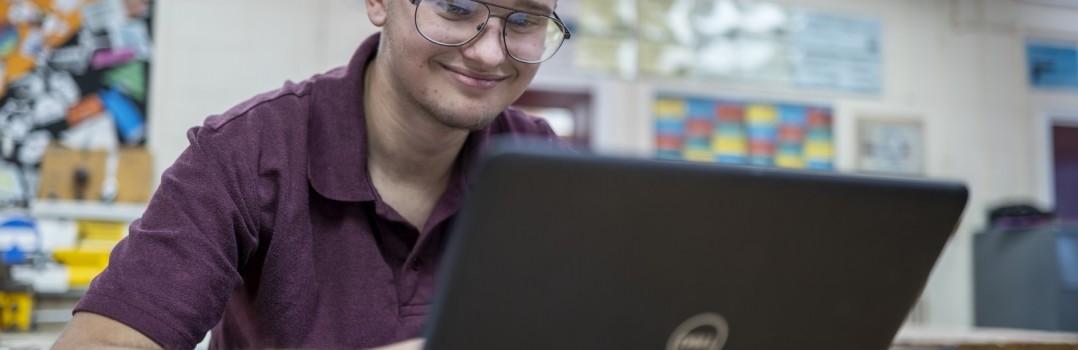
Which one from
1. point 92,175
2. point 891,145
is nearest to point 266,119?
point 92,175

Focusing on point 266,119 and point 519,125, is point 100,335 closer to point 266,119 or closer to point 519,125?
point 266,119

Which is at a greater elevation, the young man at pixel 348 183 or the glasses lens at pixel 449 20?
the glasses lens at pixel 449 20

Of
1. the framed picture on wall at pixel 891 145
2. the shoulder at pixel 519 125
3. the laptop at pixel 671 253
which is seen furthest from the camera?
the framed picture on wall at pixel 891 145

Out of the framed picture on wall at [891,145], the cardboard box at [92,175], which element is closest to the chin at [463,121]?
the cardboard box at [92,175]

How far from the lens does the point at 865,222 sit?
0.62 meters

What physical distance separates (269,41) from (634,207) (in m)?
3.23

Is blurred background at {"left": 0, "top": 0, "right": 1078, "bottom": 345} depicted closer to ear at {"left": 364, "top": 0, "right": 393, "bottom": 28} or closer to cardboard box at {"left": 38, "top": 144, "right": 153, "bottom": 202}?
cardboard box at {"left": 38, "top": 144, "right": 153, "bottom": 202}

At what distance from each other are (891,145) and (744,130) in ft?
2.77

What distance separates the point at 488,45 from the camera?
103 centimetres

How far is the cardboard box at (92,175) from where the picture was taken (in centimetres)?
315

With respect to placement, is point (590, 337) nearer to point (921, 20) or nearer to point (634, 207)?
point (634, 207)

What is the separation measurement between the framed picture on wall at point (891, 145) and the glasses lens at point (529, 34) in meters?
3.62

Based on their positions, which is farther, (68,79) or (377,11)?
(68,79)

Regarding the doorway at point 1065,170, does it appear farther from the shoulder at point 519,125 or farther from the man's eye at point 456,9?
the man's eye at point 456,9
